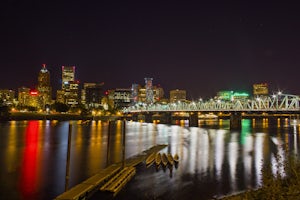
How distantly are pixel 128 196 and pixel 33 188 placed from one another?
710 cm

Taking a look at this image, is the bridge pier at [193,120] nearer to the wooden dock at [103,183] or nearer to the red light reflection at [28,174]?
the red light reflection at [28,174]

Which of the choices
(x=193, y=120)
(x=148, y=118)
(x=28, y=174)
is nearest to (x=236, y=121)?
(x=193, y=120)

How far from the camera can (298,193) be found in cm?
1391

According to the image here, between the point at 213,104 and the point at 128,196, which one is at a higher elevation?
the point at 213,104

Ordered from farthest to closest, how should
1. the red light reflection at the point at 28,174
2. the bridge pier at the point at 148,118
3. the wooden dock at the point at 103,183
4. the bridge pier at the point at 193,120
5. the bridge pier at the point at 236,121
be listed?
the bridge pier at the point at 148,118 < the bridge pier at the point at 193,120 < the bridge pier at the point at 236,121 < the red light reflection at the point at 28,174 < the wooden dock at the point at 103,183

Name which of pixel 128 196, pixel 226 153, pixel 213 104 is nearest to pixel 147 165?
pixel 128 196

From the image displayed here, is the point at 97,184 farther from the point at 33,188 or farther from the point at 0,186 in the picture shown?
the point at 0,186

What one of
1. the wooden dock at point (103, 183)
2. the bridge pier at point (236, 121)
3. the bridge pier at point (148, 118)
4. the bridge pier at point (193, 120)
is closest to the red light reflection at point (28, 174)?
the wooden dock at point (103, 183)

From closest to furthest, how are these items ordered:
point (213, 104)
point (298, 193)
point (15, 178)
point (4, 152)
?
point (298, 193) < point (15, 178) < point (4, 152) < point (213, 104)


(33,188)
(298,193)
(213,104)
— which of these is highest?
(213,104)

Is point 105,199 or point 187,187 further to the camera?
point 187,187

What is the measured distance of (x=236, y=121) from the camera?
4144 inches

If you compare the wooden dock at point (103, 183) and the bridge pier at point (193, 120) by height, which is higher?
the bridge pier at point (193, 120)

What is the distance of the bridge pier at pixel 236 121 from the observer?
10274 cm
